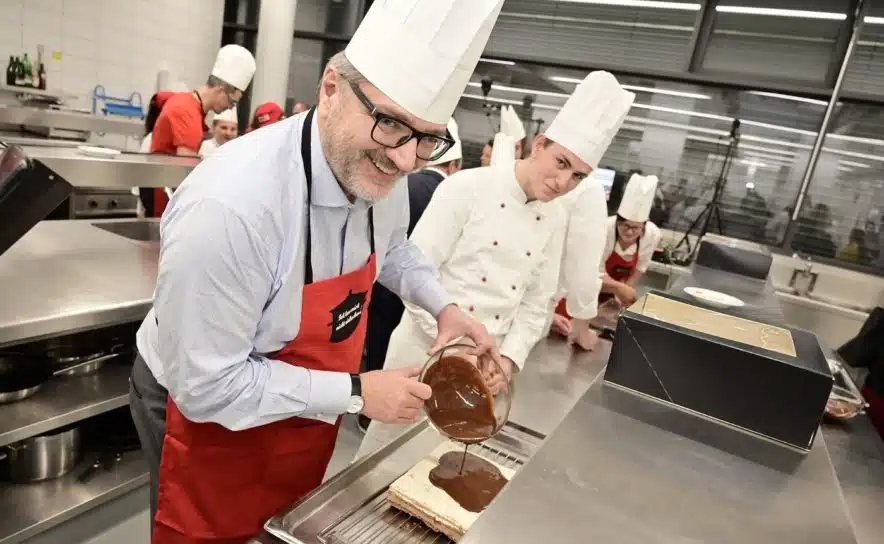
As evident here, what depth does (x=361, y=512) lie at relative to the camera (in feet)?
3.32

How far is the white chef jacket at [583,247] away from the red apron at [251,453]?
1.11 m

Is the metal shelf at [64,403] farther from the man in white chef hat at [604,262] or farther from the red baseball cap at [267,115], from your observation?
the red baseball cap at [267,115]

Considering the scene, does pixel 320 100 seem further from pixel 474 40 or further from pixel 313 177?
pixel 474 40

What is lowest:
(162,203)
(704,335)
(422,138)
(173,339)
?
(162,203)

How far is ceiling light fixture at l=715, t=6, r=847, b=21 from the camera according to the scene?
4770 mm

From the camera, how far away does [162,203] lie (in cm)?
376

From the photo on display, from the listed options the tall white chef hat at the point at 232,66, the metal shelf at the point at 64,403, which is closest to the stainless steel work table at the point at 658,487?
the metal shelf at the point at 64,403

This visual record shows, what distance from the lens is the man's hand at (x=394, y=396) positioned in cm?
101

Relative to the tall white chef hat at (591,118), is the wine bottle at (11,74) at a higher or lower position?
lower

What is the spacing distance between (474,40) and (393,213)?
454mm

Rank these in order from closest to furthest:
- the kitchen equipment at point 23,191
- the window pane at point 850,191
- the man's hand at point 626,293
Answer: the kitchen equipment at point 23,191 < the man's hand at point 626,293 < the window pane at point 850,191

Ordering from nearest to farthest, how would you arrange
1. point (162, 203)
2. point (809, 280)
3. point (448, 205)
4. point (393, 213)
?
1. point (393, 213)
2. point (448, 205)
3. point (162, 203)
4. point (809, 280)

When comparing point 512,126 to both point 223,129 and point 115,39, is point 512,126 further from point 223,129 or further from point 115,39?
point 115,39

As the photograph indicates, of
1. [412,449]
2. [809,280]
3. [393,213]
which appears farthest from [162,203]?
[809,280]
